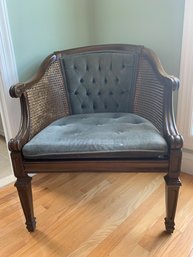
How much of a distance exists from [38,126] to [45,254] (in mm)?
610

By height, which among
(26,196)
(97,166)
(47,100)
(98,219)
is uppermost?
(47,100)

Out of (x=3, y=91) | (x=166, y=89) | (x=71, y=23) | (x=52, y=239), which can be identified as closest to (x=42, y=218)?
(x=52, y=239)

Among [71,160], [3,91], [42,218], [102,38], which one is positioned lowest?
[42,218]

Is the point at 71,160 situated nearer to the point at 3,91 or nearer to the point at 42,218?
the point at 42,218

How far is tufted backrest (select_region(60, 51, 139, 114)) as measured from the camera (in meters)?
1.42

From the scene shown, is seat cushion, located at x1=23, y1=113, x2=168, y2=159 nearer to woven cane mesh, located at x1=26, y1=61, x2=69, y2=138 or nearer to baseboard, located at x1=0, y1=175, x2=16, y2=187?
woven cane mesh, located at x1=26, y1=61, x2=69, y2=138

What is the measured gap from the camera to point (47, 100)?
4.40 ft

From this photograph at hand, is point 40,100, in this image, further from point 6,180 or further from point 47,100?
point 6,180

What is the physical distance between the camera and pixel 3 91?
138 cm

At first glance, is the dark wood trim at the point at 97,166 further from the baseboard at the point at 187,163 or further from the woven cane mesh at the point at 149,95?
the baseboard at the point at 187,163

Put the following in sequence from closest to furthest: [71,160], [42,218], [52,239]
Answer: [71,160] < [52,239] < [42,218]

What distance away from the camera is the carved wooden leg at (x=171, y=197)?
3.26 feet

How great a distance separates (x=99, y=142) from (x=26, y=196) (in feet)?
1.40

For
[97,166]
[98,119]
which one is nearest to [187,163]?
[98,119]
